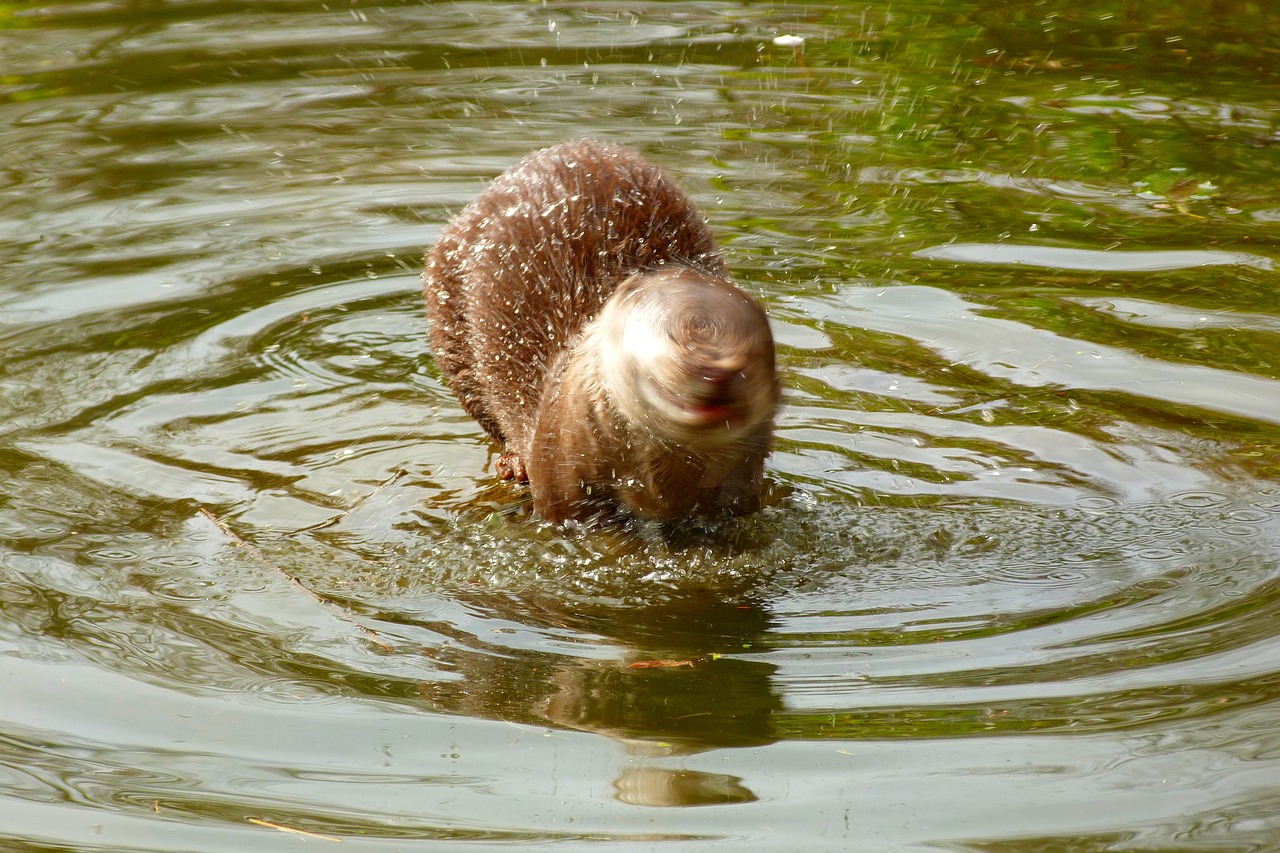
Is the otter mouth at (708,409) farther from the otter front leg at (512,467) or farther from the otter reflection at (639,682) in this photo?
the otter front leg at (512,467)

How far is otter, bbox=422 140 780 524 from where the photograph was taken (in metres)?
2.96

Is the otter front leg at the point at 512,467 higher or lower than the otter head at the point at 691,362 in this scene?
lower

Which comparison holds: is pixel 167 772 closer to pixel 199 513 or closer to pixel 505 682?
pixel 505 682

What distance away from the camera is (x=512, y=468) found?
Result: 399 centimetres

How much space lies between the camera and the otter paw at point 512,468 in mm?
3939

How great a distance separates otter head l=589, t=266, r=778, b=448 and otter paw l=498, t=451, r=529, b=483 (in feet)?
2.44

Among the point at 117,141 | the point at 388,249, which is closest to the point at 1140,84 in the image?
the point at 388,249

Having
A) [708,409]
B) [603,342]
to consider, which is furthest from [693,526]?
[708,409]

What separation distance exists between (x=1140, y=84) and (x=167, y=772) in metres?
5.79

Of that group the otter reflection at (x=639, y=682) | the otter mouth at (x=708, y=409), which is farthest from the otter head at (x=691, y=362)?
the otter reflection at (x=639, y=682)

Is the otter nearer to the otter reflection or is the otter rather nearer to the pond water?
the pond water

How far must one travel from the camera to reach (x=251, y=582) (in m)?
3.32

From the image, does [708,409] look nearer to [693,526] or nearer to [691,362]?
[691,362]

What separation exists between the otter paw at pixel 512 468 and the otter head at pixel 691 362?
0.74 m
